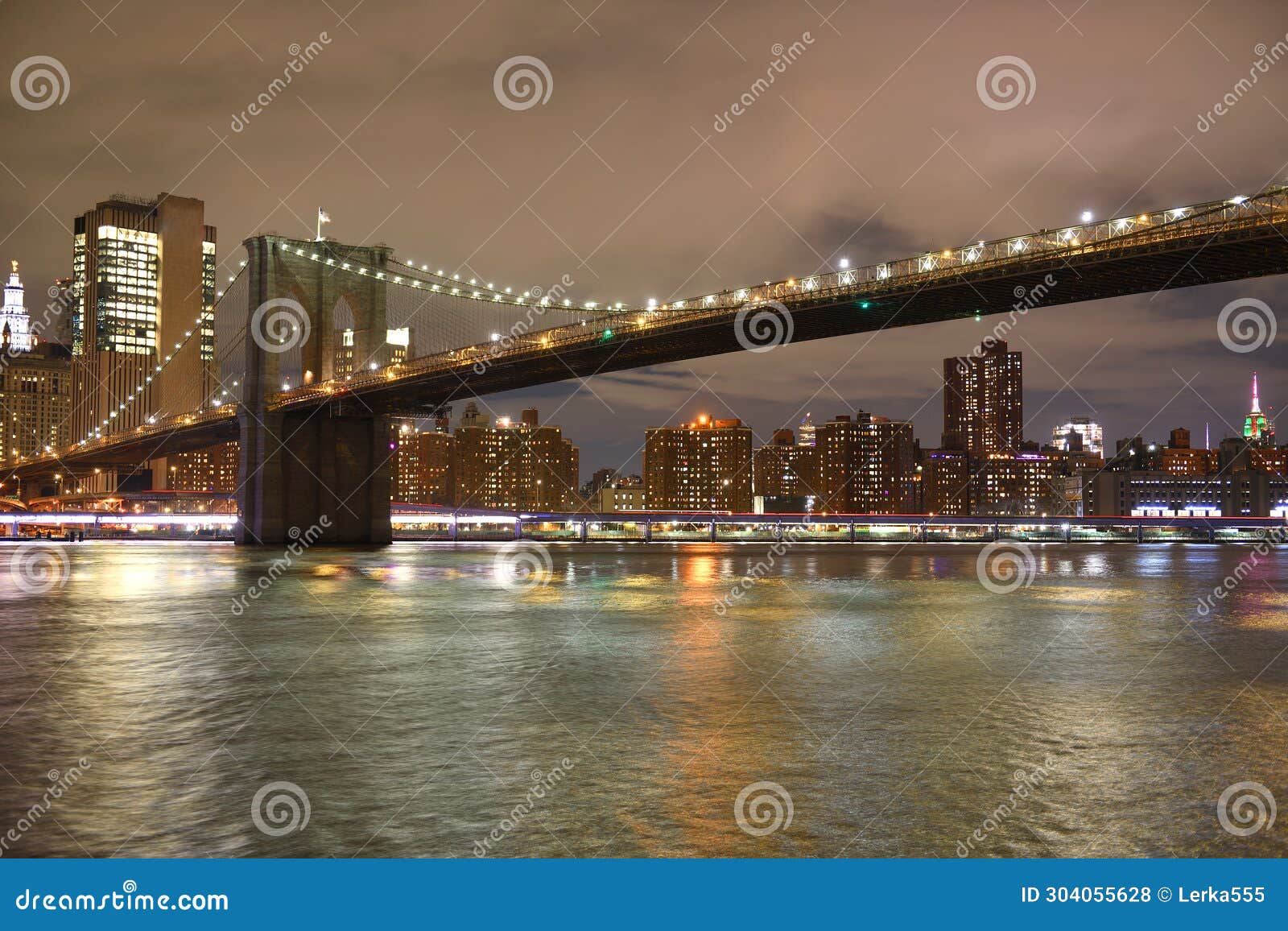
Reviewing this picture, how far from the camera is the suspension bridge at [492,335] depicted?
37.2 meters

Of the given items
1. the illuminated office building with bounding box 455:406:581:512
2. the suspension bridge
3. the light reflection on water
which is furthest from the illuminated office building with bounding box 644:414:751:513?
the light reflection on water

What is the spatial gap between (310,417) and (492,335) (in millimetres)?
11400

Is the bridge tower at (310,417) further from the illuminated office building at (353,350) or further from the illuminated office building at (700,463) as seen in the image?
the illuminated office building at (700,463)

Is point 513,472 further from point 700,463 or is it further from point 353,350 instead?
point 353,350

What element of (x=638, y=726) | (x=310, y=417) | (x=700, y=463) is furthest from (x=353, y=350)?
(x=700, y=463)

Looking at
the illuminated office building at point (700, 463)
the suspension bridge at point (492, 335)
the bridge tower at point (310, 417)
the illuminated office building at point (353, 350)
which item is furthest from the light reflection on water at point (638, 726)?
the illuminated office building at point (700, 463)

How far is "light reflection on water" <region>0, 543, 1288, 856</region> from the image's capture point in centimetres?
639

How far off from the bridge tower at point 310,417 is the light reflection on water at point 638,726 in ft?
133

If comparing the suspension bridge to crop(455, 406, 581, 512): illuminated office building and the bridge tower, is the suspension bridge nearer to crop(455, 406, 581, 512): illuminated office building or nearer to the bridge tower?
the bridge tower

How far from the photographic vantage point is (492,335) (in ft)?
212

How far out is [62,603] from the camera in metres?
23.0

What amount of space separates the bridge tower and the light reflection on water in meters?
40.6

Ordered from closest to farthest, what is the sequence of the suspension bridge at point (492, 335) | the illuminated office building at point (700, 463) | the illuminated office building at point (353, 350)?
the suspension bridge at point (492, 335), the illuminated office building at point (353, 350), the illuminated office building at point (700, 463)

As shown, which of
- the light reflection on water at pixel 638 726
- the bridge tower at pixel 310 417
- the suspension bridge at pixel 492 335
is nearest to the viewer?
the light reflection on water at pixel 638 726
